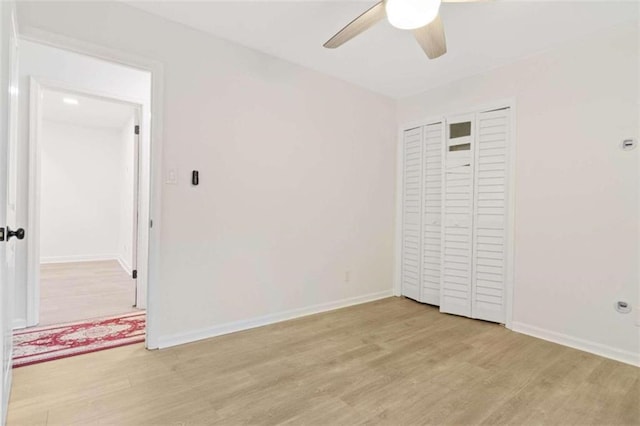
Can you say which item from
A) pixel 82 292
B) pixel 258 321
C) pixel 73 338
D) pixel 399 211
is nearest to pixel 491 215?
pixel 399 211

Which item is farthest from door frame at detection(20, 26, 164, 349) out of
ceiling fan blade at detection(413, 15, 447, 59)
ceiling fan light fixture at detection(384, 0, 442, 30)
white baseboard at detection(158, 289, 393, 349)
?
ceiling fan blade at detection(413, 15, 447, 59)

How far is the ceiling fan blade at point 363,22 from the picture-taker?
1787 mm

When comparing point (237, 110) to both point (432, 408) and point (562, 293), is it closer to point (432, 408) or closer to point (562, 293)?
point (432, 408)

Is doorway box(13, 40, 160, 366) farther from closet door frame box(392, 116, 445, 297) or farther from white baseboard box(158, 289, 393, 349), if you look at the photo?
closet door frame box(392, 116, 445, 297)

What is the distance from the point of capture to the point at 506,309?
3.01 meters

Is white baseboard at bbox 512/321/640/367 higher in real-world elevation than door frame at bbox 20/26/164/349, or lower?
lower

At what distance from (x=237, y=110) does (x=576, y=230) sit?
9.73 ft

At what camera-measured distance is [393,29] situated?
2.47 metres

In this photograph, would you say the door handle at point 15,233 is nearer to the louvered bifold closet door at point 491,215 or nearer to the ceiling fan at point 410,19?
the ceiling fan at point 410,19

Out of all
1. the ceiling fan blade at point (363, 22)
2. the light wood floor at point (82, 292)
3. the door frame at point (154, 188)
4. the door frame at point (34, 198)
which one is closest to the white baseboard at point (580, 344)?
the ceiling fan blade at point (363, 22)

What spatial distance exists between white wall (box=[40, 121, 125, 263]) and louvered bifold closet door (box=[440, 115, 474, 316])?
5733 mm

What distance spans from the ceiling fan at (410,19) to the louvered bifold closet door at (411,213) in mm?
1752

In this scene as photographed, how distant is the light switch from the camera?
245cm

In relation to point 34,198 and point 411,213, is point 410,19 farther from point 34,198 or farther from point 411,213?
point 34,198
